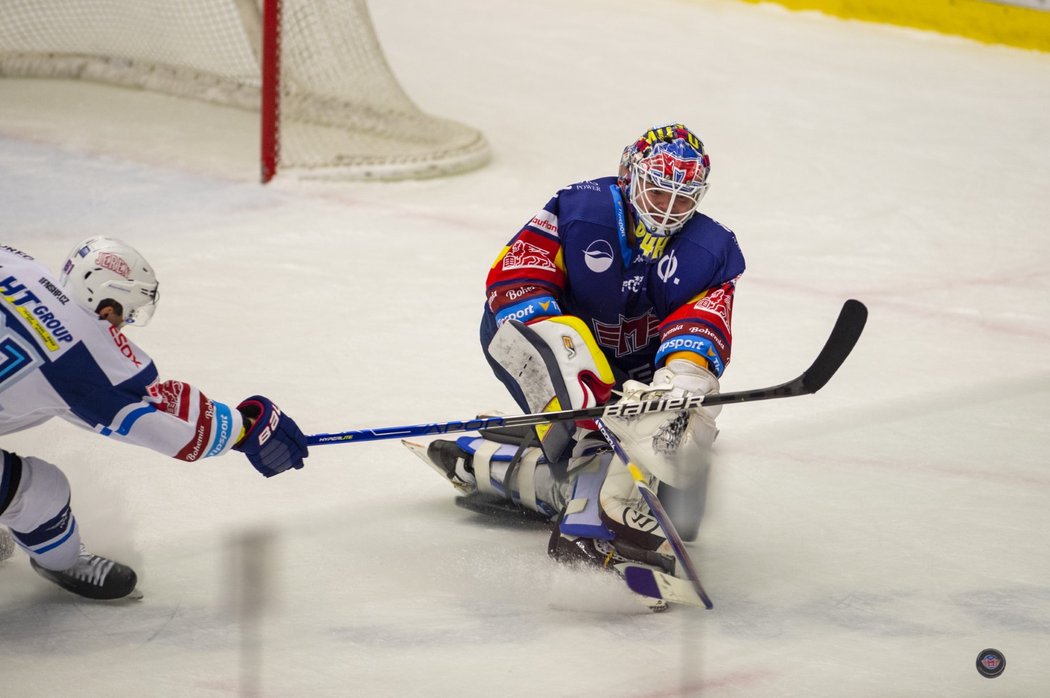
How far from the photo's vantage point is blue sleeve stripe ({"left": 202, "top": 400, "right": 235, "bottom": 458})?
101 inches

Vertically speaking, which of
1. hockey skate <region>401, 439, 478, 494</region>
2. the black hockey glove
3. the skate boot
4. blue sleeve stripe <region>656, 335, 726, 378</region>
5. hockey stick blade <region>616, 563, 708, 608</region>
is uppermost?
blue sleeve stripe <region>656, 335, 726, 378</region>

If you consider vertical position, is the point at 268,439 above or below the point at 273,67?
below

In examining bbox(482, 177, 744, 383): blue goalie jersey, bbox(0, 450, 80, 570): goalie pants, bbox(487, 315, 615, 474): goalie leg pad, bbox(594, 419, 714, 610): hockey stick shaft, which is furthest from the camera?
bbox(482, 177, 744, 383): blue goalie jersey

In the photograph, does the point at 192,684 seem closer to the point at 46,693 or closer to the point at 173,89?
the point at 46,693

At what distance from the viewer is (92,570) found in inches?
105

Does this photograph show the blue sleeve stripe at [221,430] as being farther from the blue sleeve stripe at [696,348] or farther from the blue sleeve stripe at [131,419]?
the blue sleeve stripe at [696,348]

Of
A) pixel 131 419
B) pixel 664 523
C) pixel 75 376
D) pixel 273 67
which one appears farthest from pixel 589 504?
pixel 273 67

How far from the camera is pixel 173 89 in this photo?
646 cm

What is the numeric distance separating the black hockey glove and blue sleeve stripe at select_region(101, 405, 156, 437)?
0.21m

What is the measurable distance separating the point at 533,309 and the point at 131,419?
860 mm

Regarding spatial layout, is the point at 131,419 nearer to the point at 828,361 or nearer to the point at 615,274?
the point at 615,274

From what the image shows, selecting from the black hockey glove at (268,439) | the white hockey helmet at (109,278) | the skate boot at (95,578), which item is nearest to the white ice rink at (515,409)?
the skate boot at (95,578)

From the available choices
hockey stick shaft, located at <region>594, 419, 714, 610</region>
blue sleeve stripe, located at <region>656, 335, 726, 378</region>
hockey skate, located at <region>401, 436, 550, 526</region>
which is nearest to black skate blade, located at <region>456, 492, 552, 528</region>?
hockey skate, located at <region>401, 436, 550, 526</region>

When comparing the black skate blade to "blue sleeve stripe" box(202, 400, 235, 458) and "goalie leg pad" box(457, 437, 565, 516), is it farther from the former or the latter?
"blue sleeve stripe" box(202, 400, 235, 458)
